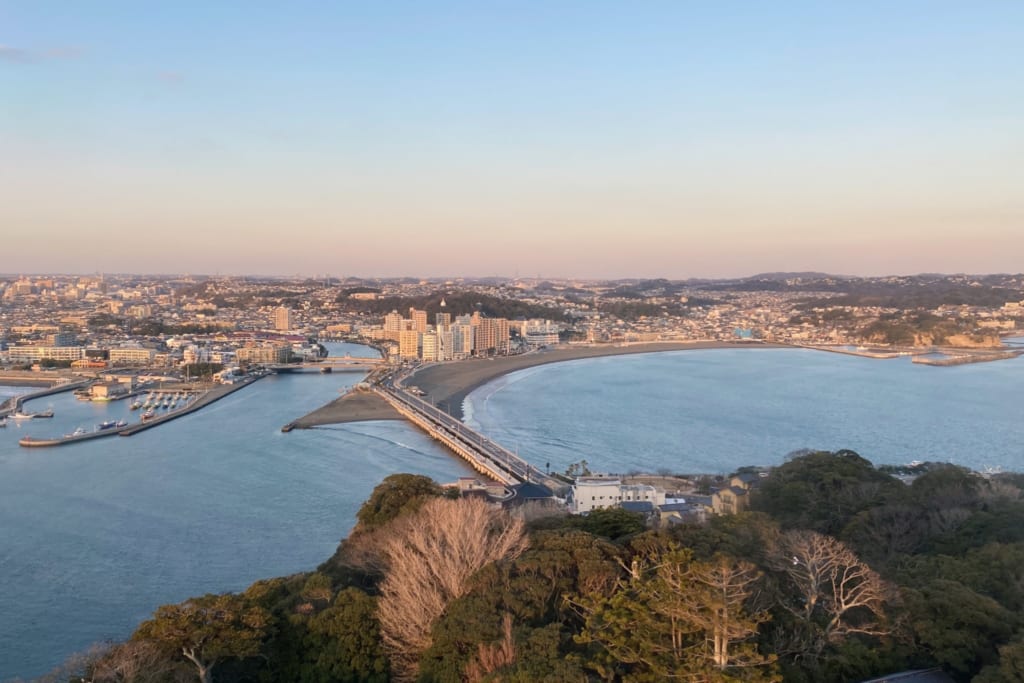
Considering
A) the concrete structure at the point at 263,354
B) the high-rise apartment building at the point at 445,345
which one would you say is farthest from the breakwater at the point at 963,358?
the concrete structure at the point at 263,354

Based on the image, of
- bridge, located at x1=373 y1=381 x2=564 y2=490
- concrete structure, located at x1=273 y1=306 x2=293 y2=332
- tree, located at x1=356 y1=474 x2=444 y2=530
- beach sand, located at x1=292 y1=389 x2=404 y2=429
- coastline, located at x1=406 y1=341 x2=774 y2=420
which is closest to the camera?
tree, located at x1=356 y1=474 x2=444 y2=530

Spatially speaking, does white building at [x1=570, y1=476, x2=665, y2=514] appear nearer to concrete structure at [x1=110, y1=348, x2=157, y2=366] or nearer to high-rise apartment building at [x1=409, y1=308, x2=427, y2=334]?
concrete structure at [x1=110, y1=348, x2=157, y2=366]

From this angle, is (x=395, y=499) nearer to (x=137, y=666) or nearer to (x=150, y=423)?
(x=137, y=666)

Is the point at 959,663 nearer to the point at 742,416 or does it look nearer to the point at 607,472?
the point at 607,472

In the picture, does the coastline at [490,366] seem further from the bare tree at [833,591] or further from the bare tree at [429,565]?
the bare tree at [833,591]

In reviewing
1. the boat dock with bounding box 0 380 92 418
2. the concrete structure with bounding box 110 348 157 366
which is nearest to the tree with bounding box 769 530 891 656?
the boat dock with bounding box 0 380 92 418

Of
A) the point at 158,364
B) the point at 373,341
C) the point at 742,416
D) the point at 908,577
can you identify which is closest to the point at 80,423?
the point at 158,364

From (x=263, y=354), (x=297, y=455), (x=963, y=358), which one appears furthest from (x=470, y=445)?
(x=963, y=358)
